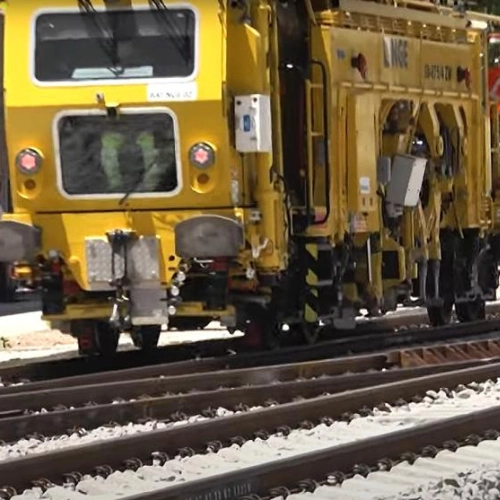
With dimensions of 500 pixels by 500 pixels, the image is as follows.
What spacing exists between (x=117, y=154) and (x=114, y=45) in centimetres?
98

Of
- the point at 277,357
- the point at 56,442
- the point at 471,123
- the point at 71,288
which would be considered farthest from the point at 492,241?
the point at 56,442

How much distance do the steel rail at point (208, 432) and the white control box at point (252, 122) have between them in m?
2.70

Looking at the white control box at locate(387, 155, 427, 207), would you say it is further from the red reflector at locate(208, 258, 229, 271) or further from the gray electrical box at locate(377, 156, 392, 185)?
the red reflector at locate(208, 258, 229, 271)

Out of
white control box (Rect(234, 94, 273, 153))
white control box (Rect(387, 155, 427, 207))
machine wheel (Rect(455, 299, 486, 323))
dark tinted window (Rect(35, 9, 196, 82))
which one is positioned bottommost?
machine wheel (Rect(455, 299, 486, 323))

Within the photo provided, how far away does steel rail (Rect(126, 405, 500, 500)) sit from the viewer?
8094mm

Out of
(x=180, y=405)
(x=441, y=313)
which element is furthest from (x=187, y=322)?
(x=441, y=313)

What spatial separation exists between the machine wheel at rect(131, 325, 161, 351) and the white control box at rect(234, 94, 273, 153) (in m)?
2.67

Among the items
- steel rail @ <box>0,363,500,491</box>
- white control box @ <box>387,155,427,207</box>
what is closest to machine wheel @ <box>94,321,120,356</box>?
white control box @ <box>387,155,427,207</box>

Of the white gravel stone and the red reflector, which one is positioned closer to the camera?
the white gravel stone

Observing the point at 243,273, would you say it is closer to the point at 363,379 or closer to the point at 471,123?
the point at 363,379

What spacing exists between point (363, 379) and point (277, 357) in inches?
82.8

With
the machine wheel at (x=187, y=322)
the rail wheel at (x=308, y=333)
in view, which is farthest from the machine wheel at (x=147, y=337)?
the rail wheel at (x=308, y=333)

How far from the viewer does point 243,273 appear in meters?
14.4

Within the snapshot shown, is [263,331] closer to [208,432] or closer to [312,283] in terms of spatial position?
[312,283]
